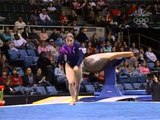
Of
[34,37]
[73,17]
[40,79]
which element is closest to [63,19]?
[73,17]

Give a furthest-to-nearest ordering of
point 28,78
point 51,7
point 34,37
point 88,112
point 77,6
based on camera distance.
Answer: point 77,6 → point 51,7 → point 34,37 → point 28,78 → point 88,112

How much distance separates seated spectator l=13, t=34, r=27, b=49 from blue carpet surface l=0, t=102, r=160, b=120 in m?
5.00

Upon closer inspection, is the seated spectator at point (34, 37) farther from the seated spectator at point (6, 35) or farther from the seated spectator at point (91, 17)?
the seated spectator at point (91, 17)

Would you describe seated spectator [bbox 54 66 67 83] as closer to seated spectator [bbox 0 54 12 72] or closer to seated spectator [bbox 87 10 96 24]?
seated spectator [bbox 0 54 12 72]

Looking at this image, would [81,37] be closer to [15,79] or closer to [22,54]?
[22,54]

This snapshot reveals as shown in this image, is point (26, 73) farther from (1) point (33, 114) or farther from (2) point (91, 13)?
(2) point (91, 13)

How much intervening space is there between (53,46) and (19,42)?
114 centimetres

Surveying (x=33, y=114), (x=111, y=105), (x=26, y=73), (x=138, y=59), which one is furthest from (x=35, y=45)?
(x=33, y=114)

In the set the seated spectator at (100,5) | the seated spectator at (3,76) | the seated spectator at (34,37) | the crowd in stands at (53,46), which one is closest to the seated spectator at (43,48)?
the crowd in stands at (53,46)

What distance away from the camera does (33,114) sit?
8250 mm

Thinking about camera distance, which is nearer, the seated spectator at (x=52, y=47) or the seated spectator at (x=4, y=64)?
the seated spectator at (x=4, y=64)

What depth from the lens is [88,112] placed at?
27.5ft

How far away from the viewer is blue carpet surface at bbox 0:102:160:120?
25.0ft

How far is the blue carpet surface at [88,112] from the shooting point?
7.61 metres
